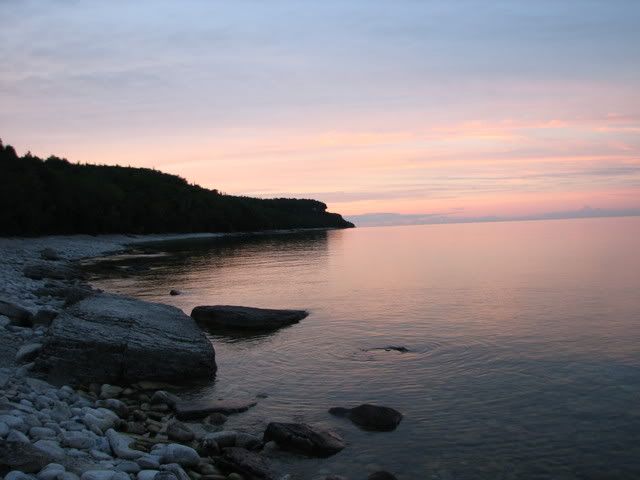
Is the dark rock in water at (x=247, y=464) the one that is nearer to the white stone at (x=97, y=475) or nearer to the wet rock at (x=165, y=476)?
the wet rock at (x=165, y=476)

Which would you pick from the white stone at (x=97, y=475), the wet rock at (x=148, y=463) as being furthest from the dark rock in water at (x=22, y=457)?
the wet rock at (x=148, y=463)

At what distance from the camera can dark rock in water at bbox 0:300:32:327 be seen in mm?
18047

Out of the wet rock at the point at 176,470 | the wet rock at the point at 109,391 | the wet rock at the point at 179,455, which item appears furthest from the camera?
the wet rock at the point at 109,391

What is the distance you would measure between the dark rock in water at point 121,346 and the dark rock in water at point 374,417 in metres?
5.19

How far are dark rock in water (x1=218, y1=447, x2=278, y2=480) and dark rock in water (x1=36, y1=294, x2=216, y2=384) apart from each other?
17.9ft

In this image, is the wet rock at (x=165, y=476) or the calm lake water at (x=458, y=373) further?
the calm lake water at (x=458, y=373)

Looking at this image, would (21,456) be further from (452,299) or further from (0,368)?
(452,299)

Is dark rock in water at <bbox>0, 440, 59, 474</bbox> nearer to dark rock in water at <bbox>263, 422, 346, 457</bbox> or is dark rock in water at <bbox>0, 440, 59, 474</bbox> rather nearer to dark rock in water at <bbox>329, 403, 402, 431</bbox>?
dark rock in water at <bbox>263, 422, 346, 457</bbox>

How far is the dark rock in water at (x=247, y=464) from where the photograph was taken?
957 cm

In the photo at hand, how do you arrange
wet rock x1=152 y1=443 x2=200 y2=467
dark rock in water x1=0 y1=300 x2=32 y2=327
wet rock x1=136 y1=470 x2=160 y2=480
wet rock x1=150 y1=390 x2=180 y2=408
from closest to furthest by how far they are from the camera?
wet rock x1=136 y1=470 x2=160 y2=480
wet rock x1=152 y1=443 x2=200 y2=467
wet rock x1=150 y1=390 x2=180 y2=408
dark rock in water x1=0 y1=300 x2=32 y2=327

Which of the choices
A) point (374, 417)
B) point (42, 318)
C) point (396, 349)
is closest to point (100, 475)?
point (374, 417)

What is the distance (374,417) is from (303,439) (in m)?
2.08

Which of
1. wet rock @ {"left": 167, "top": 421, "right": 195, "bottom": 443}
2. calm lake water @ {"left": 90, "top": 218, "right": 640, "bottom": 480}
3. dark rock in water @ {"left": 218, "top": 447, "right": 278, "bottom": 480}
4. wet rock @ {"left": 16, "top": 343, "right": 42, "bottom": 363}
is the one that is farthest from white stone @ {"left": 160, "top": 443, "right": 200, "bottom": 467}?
wet rock @ {"left": 16, "top": 343, "right": 42, "bottom": 363}

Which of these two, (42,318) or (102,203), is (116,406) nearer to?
(42,318)
